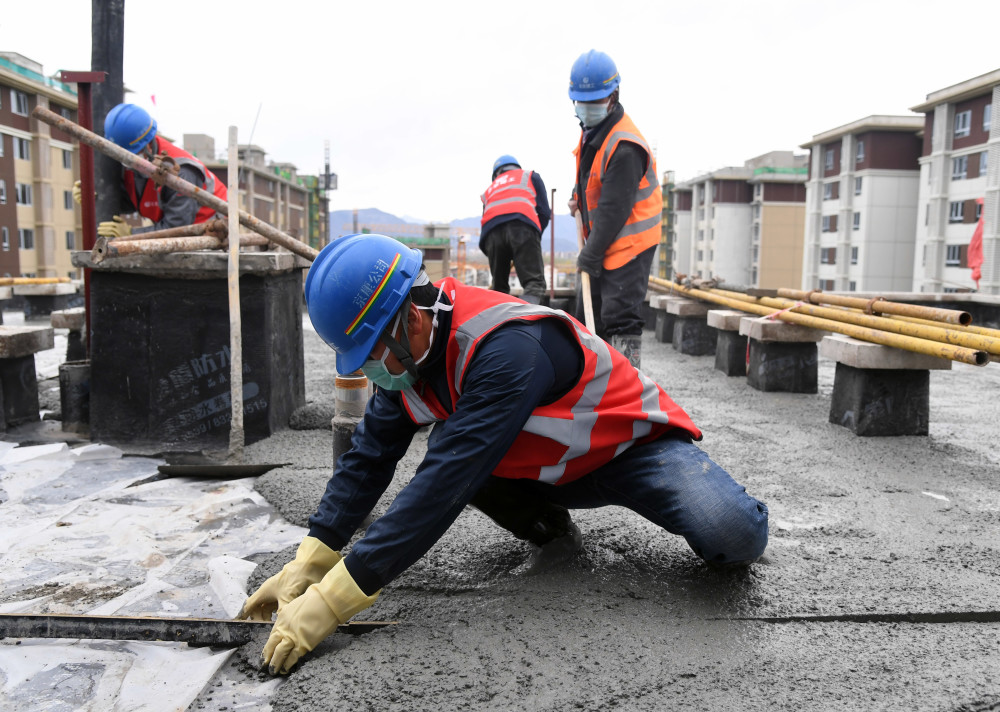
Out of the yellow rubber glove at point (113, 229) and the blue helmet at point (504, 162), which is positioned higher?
the blue helmet at point (504, 162)

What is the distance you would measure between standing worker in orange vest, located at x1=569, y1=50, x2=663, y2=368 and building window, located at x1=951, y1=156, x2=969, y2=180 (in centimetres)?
4155

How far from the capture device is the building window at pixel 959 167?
38.8 meters

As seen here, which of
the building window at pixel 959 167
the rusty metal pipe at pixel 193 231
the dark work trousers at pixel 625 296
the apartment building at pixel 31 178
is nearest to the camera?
the rusty metal pipe at pixel 193 231

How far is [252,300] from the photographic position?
13.5 ft

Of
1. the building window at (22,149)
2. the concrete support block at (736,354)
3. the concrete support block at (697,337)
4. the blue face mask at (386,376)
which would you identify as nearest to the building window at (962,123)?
the concrete support block at (697,337)

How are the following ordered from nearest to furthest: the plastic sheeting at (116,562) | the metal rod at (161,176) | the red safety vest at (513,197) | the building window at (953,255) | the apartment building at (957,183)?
the plastic sheeting at (116,562)
the metal rod at (161,176)
the red safety vest at (513,197)
the apartment building at (957,183)
the building window at (953,255)

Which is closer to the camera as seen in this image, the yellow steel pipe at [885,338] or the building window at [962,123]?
the yellow steel pipe at [885,338]

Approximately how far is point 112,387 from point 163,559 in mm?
1870

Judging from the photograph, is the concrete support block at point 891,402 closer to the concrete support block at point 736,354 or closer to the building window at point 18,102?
the concrete support block at point 736,354

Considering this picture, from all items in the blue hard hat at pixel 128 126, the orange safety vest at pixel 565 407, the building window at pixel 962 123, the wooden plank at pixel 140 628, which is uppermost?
the building window at pixel 962 123

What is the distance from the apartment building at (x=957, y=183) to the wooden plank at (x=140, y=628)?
40.1m

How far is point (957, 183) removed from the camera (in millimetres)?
39531

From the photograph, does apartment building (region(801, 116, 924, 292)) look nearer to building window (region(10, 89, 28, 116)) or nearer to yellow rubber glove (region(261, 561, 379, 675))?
building window (region(10, 89, 28, 116))

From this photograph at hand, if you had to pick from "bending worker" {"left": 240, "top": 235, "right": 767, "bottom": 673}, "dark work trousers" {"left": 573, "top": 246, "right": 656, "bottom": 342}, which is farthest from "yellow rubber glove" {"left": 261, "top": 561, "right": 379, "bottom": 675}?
"dark work trousers" {"left": 573, "top": 246, "right": 656, "bottom": 342}
